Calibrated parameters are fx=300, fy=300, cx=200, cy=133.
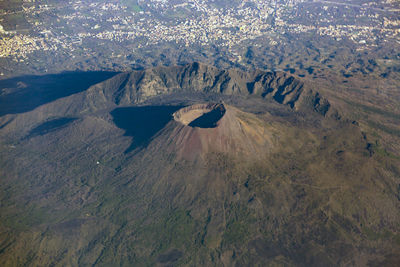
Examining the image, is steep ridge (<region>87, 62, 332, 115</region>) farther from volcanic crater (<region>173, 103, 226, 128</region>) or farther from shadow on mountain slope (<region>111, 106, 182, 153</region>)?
volcanic crater (<region>173, 103, 226, 128</region>)

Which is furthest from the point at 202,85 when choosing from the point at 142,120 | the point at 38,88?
the point at 38,88

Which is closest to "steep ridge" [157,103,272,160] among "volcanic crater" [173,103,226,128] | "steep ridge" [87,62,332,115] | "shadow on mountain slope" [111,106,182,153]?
"volcanic crater" [173,103,226,128]

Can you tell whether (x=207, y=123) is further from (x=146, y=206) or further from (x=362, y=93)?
(x=362, y=93)

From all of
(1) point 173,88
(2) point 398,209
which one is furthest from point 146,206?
(1) point 173,88

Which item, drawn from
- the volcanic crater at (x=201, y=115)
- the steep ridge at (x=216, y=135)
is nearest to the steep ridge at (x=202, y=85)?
the steep ridge at (x=216, y=135)

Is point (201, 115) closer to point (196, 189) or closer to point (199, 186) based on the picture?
point (199, 186)
